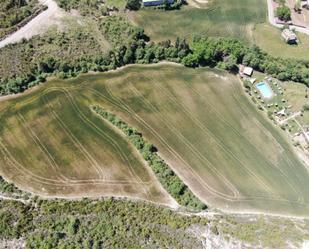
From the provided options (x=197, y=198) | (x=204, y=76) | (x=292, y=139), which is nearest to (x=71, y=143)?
(x=197, y=198)

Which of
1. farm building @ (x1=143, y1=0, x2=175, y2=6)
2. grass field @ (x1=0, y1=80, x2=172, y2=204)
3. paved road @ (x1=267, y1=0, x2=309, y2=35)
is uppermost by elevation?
farm building @ (x1=143, y1=0, x2=175, y2=6)

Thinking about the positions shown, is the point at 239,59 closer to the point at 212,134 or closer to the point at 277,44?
the point at 277,44

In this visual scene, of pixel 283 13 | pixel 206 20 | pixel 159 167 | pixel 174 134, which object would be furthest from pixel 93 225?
pixel 283 13

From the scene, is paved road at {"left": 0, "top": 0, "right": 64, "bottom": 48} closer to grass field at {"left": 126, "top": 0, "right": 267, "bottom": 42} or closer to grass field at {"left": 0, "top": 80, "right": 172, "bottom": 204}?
grass field at {"left": 0, "top": 80, "right": 172, "bottom": 204}

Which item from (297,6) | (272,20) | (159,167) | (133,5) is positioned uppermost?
(133,5)

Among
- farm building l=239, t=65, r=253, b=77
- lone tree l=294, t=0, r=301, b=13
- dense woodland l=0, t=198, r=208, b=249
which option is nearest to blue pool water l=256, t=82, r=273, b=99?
farm building l=239, t=65, r=253, b=77

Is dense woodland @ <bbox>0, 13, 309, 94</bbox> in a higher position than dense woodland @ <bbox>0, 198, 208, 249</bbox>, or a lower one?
higher
